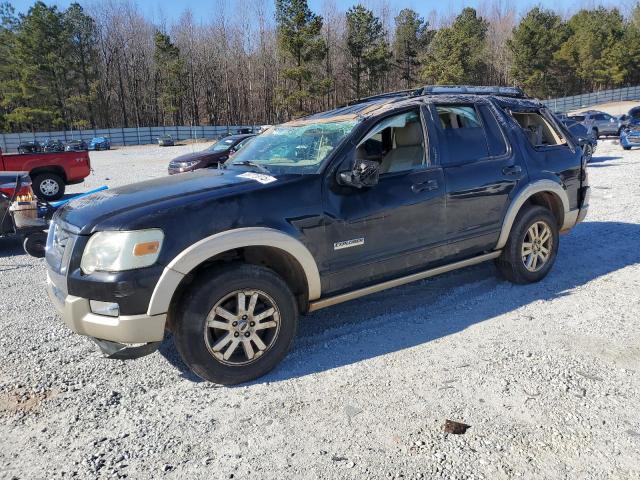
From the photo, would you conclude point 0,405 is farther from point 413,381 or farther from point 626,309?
point 626,309

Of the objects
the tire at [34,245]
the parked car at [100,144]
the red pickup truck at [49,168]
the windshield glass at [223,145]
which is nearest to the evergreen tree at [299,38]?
the parked car at [100,144]

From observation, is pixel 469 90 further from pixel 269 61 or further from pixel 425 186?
pixel 269 61

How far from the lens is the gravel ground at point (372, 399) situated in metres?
2.64

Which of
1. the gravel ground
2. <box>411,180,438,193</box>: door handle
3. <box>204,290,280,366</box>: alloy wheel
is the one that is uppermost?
<box>411,180,438,193</box>: door handle

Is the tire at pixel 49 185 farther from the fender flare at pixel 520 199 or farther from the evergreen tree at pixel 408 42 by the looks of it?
the evergreen tree at pixel 408 42

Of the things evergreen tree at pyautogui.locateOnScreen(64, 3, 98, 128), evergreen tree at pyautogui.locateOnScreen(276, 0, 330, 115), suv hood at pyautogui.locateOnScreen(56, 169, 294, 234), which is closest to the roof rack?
suv hood at pyautogui.locateOnScreen(56, 169, 294, 234)

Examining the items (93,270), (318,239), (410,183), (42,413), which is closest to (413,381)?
(318,239)

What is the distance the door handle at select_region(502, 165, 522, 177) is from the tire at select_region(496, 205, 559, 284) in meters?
0.40

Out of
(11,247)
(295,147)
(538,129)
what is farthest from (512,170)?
(11,247)

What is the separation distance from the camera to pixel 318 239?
3.61 meters

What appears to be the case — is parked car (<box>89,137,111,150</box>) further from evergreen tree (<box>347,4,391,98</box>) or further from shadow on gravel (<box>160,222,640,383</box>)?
shadow on gravel (<box>160,222,640,383</box>)

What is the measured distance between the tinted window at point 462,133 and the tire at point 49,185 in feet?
39.4

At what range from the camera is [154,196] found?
11.4 ft

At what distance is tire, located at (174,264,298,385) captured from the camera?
10.6 ft
